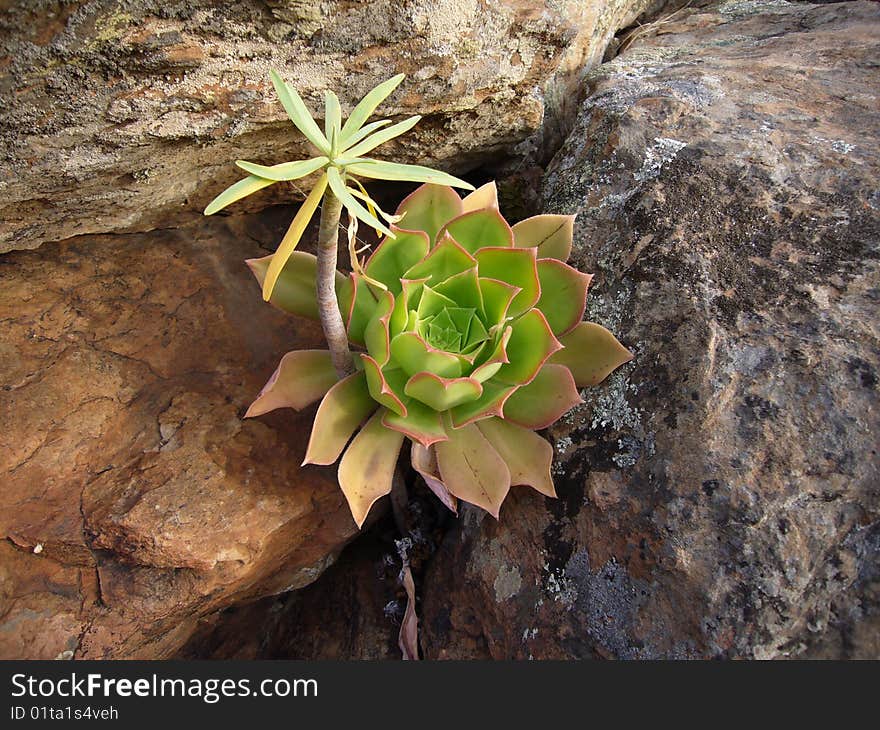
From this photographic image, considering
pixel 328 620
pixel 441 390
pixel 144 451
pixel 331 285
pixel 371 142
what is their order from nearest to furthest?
pixel 371 142, pixel 331 285, pixel 441 390, pixel 144 451, pixel 328 620

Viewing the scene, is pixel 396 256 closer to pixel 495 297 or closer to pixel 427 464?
pixel 495 297

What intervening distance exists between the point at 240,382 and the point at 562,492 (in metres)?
0.81

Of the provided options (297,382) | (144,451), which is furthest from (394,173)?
(144,451)

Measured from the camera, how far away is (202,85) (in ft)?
4.17

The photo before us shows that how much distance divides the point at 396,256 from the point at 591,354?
0.47m

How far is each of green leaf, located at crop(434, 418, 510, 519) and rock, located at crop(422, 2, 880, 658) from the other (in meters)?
0.17

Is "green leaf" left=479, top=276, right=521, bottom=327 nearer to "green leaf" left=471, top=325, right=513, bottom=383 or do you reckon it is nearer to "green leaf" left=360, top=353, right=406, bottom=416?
"green leaf" left=471, top=325, right=513, bottom=383

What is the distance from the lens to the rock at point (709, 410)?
116 centimetres

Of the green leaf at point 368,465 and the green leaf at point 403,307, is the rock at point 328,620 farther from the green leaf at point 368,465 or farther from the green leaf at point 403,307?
the green leaf at point 403,307

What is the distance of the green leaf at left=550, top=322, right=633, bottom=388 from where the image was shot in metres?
1.40

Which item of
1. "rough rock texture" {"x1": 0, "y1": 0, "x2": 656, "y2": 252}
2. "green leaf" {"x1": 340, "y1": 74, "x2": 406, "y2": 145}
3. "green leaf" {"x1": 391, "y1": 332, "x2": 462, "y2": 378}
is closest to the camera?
"green leaf" {"x1": 340, "y1": 74, "x2": 406, "y2": 145}

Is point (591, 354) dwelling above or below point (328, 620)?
above

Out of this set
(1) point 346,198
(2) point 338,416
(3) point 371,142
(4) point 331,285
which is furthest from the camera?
(2) point 338,416

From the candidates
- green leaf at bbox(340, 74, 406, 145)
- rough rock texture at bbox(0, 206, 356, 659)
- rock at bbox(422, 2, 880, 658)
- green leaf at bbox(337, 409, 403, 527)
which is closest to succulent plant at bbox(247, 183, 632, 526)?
green leaf at bbox(337, 409, 403, 527)
